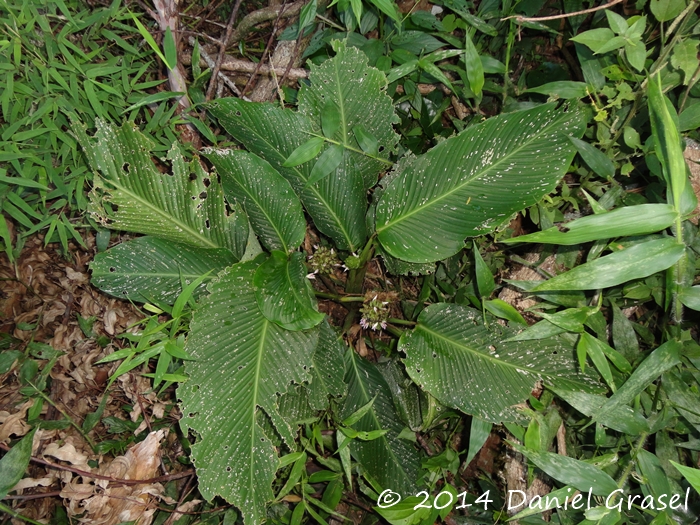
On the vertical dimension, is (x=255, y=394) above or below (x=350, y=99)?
below

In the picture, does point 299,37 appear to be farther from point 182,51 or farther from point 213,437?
point 213,437

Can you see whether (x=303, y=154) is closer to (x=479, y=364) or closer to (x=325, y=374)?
(x=325, y=374)

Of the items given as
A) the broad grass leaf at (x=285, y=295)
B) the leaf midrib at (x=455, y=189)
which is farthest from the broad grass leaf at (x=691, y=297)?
the broad grass leaf at (x=285, y=295)

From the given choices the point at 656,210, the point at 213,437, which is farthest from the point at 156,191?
the point at 656,210

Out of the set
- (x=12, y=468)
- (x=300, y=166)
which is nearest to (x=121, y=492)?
(x=12, y=468)

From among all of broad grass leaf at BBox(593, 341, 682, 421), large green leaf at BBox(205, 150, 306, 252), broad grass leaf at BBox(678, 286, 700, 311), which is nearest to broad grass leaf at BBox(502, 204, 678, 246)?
broad grass leaf at BBox(678, 286, 700, 311)

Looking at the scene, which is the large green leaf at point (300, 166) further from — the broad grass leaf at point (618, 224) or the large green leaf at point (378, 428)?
the broad grass leaf at point (618, 224)
